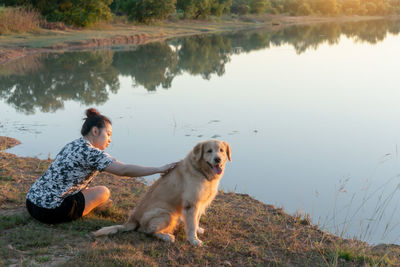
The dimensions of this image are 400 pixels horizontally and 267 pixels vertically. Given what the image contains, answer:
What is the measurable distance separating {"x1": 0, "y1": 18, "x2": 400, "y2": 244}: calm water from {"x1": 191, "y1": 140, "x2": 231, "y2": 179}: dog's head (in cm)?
209

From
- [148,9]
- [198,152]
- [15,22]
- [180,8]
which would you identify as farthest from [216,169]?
[180,8]

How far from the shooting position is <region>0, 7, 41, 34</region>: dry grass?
26109 mm

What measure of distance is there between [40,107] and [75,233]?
31.1 ft

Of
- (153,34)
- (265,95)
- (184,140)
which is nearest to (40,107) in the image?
(184,140)

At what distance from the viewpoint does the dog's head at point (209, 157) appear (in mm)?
4461

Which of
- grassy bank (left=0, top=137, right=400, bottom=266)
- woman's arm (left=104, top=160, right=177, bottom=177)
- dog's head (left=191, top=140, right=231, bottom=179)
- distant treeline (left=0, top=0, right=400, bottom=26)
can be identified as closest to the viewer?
grassy bank (left=0, top=137, right=400, bottom=266)

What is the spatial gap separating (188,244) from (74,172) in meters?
1.44

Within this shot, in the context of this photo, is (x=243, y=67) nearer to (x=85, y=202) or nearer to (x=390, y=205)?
(x=390, y=205)

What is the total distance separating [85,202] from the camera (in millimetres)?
4793

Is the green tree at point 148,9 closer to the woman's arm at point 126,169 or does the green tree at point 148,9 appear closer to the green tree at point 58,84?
the green tree at point 58,84

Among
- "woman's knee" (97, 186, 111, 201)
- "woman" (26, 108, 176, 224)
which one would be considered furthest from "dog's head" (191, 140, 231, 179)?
"woman's knee" (97, 186, 111, 201)

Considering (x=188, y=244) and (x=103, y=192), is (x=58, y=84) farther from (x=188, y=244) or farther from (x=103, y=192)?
(x=188, y=244)

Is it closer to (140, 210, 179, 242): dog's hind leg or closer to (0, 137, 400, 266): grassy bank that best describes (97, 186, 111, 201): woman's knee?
(0, 137, 400, 266): grassy bank

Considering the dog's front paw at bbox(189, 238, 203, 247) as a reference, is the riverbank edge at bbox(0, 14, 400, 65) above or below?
below
